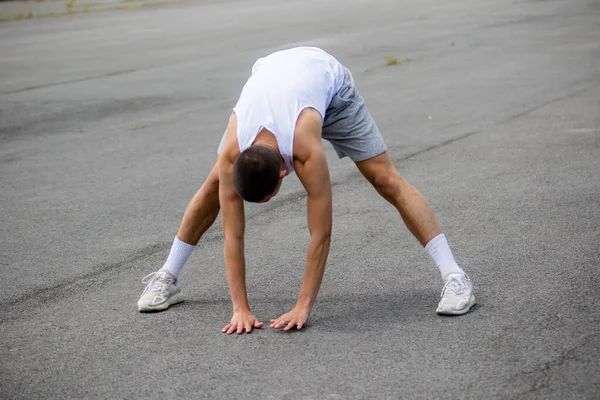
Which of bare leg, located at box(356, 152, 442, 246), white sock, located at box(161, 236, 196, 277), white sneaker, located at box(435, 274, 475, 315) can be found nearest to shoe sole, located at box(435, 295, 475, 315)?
white sneaker, located at box(435, 274, 475, 315)

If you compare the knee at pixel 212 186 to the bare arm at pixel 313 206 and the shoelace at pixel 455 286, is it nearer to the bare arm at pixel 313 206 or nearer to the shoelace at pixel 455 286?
the bare arm at pixel 313 206

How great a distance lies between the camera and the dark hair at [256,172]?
12.7 feet

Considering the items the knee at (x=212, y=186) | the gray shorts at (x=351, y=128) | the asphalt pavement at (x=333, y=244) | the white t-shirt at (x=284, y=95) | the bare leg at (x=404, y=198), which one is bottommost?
the asphalt pavement at (x=333, y=244)

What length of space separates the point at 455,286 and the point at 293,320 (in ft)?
2.88

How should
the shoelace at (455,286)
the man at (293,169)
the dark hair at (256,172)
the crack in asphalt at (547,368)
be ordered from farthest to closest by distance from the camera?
the shoelace at (455,286)
the man at (293,169)
the dark hair at (256,172)
the crack in asphalt at (547,368)

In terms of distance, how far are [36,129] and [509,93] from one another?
5.70 metres

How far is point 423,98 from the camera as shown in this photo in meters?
10.7

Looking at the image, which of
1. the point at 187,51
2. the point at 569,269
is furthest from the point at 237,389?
the point at 187,51

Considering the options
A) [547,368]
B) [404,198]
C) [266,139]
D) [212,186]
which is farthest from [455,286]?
[212,186]

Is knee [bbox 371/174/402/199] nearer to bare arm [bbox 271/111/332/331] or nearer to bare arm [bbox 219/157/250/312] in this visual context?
bare arm [bbox 271/111/332/331]

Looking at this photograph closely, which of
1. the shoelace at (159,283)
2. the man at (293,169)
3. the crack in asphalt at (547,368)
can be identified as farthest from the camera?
the shoelace at (159,283)

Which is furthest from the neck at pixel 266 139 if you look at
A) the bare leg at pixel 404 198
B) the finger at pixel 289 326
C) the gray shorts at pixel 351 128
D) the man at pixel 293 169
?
the finger at pixel 289 326

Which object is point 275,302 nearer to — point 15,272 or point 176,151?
point 15,272

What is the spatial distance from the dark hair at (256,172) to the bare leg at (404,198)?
914 millimetres
